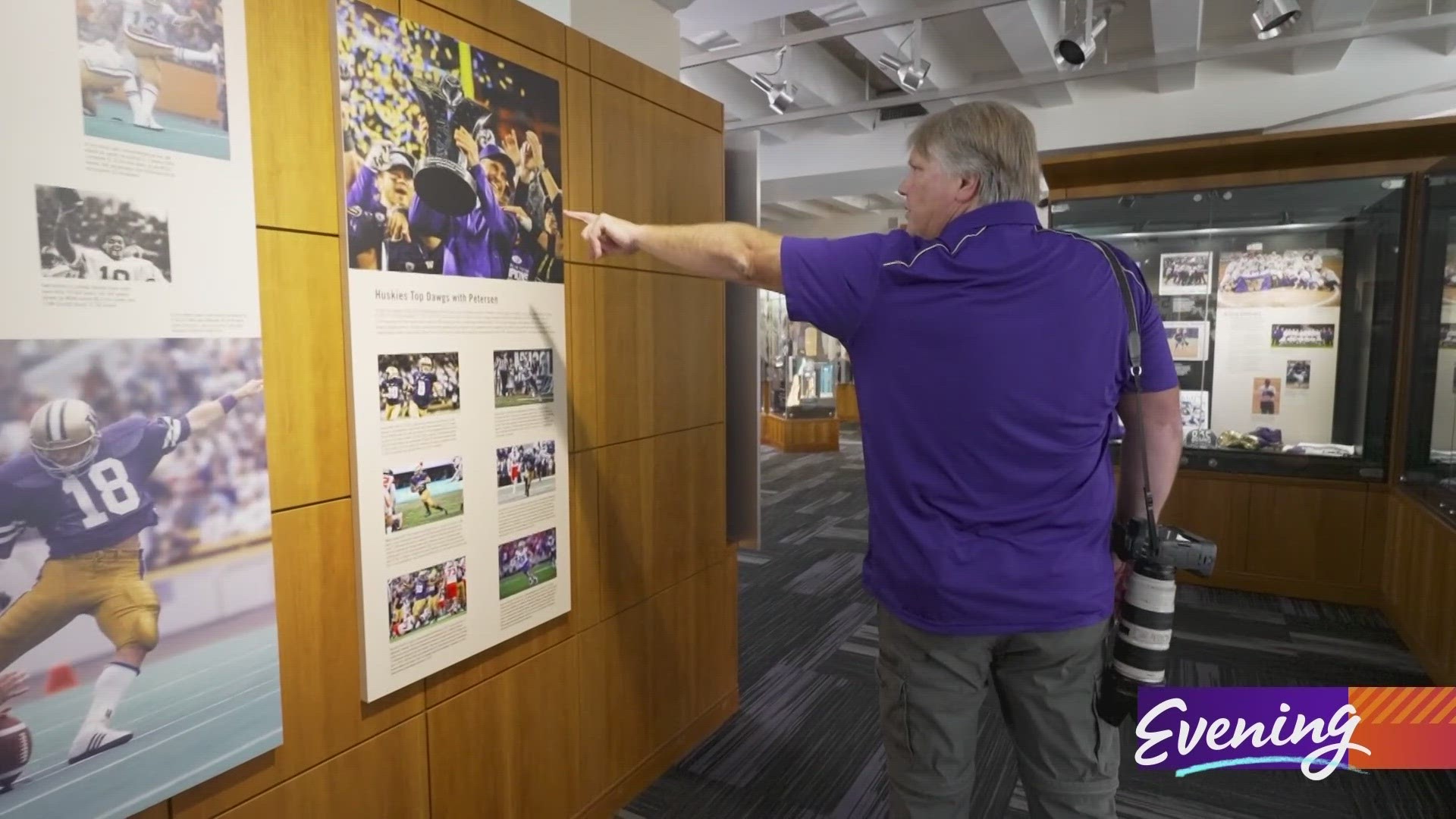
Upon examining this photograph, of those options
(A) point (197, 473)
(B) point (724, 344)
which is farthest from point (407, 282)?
(B) point (724, 344)

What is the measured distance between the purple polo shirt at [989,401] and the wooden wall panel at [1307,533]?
12.0 ft

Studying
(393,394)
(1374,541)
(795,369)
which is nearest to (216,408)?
(393,394)

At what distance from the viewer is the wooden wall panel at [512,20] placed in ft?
5.67

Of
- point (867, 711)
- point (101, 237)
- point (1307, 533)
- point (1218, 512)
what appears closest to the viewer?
point (101, 237)

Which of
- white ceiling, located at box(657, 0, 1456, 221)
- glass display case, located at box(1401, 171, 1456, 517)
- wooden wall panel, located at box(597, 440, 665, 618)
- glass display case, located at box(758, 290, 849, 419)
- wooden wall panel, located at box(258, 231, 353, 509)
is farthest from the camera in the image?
glass display case, located at box(758, 290, 849, 419)

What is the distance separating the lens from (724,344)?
290 cm

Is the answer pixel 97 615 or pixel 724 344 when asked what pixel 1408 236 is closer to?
pixel 724 344

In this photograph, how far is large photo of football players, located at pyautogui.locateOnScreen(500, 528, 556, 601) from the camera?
1.96 m

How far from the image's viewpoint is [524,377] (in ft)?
6.49

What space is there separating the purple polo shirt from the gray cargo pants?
0.17 ft

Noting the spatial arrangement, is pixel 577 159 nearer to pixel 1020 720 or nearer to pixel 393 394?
pixel 393 394

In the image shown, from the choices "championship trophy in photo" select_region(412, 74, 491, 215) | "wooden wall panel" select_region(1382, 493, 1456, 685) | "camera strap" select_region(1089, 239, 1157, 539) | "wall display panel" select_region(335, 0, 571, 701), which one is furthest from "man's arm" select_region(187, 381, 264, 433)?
"wooden wall panel" select_region(1382, 493, 1456, 685)

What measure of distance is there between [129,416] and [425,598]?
71cm

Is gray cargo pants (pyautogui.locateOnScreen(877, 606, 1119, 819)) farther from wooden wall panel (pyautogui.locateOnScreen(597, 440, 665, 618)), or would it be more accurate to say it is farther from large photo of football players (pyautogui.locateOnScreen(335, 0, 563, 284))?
large photo of football players (pyautogui.locateOnScreen(335, 0, 563, 284))
